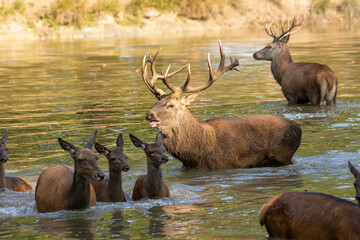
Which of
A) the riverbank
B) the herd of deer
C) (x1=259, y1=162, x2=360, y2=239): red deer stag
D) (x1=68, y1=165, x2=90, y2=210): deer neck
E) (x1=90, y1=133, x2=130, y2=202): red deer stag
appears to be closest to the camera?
(x1=259, y1=162, x2=360, y2=239): red deer stag

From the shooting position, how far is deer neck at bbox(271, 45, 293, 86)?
18047 millimetres

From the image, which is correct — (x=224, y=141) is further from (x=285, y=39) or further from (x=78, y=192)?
(x=285, y=39)

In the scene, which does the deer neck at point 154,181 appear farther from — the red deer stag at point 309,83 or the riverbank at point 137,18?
the riverbank at point 137,18

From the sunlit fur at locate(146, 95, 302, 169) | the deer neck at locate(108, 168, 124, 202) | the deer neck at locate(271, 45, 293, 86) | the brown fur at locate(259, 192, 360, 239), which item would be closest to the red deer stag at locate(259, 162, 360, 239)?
the brown fur at locate(259, 192, 360, 239)

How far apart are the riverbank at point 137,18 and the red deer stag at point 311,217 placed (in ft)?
114

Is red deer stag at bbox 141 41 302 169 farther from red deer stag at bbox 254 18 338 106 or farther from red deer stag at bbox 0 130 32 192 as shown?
red deer stag at bbox 254 18 338 106

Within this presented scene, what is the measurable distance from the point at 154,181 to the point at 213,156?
214 cm

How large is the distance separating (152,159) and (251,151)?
245cm

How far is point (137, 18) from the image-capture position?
45.1m

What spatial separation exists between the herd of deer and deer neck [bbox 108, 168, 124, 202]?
12 millimetres

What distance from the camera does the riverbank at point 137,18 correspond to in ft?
135

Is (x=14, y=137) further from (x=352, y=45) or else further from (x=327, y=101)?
(x=352, y=45)

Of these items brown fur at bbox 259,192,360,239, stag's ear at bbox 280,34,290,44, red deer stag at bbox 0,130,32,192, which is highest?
stag's ear at bbox 280,34,290,44

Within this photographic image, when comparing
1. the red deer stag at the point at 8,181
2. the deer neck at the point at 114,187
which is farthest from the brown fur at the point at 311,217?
the red deer stag at the point at 8,181
